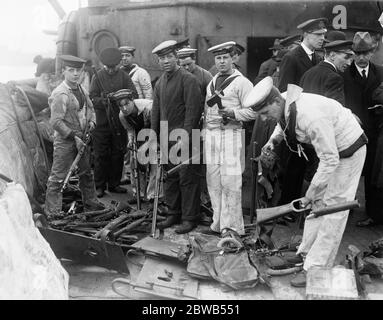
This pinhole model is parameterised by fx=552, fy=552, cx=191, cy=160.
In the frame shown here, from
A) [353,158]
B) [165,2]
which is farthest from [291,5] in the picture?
[353,158]

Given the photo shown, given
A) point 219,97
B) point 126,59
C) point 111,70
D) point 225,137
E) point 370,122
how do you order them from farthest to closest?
point 126,59
point 111,70
point 370,122
point 225,137
point 219,97

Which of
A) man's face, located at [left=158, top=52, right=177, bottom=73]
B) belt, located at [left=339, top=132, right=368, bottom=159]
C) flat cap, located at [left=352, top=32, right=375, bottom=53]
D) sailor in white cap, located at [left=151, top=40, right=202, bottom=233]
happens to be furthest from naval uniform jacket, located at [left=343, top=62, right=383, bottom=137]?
man's face, located at [left=158, top=52, right=177, bottom=73]

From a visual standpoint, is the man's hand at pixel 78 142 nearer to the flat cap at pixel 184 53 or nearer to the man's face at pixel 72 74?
the man's face at pixel 72 74

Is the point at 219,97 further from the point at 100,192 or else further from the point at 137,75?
the point at 100,192

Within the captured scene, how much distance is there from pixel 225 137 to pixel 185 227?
3.87ft

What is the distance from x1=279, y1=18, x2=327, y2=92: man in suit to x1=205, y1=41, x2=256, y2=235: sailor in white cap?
0.69m

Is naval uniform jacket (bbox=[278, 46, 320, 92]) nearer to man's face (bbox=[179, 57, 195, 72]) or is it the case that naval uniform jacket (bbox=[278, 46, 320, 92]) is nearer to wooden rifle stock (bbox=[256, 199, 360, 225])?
man's face (bbox=[179, 57, 195, 72])

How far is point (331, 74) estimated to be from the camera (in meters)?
5.79

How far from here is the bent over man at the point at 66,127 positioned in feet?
21.1

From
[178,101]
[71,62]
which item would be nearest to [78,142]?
[71,62]

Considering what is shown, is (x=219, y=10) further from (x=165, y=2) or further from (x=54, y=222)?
(x=54, y=222)

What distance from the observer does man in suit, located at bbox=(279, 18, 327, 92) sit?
6438mm

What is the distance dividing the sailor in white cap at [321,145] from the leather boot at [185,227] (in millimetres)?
1559
